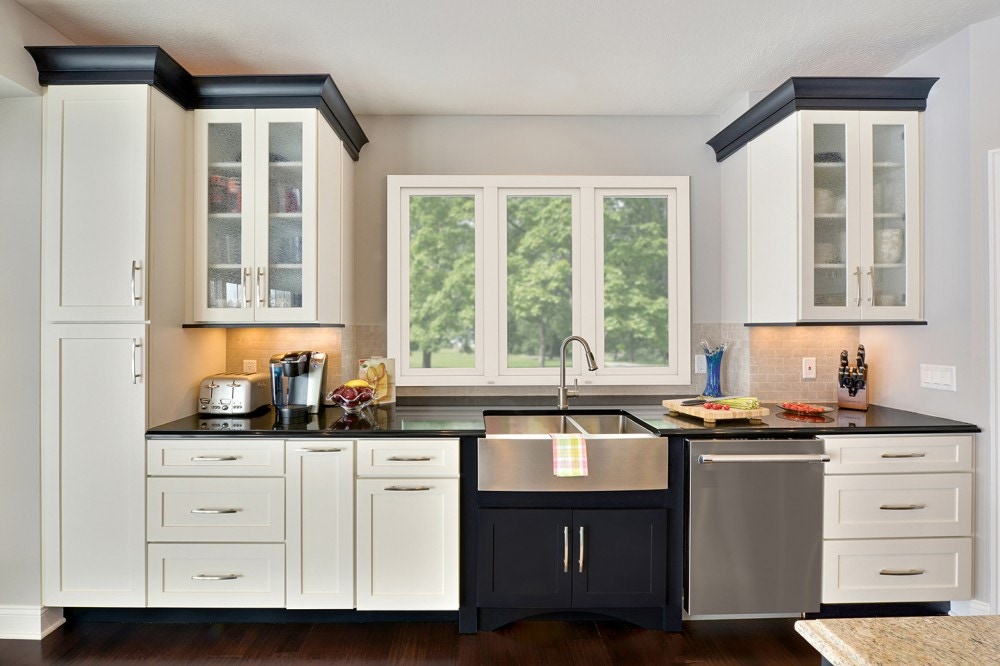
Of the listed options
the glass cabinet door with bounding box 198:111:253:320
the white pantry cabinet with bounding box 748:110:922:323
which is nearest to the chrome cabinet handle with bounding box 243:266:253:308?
the glass cabinet door with bounding box 198:111:253:320

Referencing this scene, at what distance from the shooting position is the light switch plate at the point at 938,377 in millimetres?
2557

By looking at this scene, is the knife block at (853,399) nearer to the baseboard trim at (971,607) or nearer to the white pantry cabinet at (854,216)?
the white pantry cabinet at (854,216)

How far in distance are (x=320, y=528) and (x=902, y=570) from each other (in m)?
2.52

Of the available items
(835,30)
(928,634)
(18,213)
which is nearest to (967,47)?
(835,30)

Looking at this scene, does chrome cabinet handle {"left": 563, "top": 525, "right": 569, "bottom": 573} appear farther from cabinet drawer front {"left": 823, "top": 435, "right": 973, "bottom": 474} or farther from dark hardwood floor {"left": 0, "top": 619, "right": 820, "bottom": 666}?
cabinet drawer front {"left": 823, "top": 435, "right": 973, "bottom": 474}

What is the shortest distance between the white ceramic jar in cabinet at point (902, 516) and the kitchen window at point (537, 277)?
3.46 feet

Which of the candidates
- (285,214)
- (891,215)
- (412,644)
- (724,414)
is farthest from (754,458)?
(285,214)

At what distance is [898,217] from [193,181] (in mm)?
3374

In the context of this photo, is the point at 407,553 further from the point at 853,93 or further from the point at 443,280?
the point at 853,93

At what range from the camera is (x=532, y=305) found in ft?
10.9

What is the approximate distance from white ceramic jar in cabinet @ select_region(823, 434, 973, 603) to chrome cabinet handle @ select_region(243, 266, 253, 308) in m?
2.69

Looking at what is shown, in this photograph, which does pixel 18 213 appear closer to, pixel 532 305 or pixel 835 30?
pixel 532 305

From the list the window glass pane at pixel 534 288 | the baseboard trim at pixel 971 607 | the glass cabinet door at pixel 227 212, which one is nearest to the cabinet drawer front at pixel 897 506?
the baseboard trim at pixel 971 607

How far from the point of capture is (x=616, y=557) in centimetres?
239
